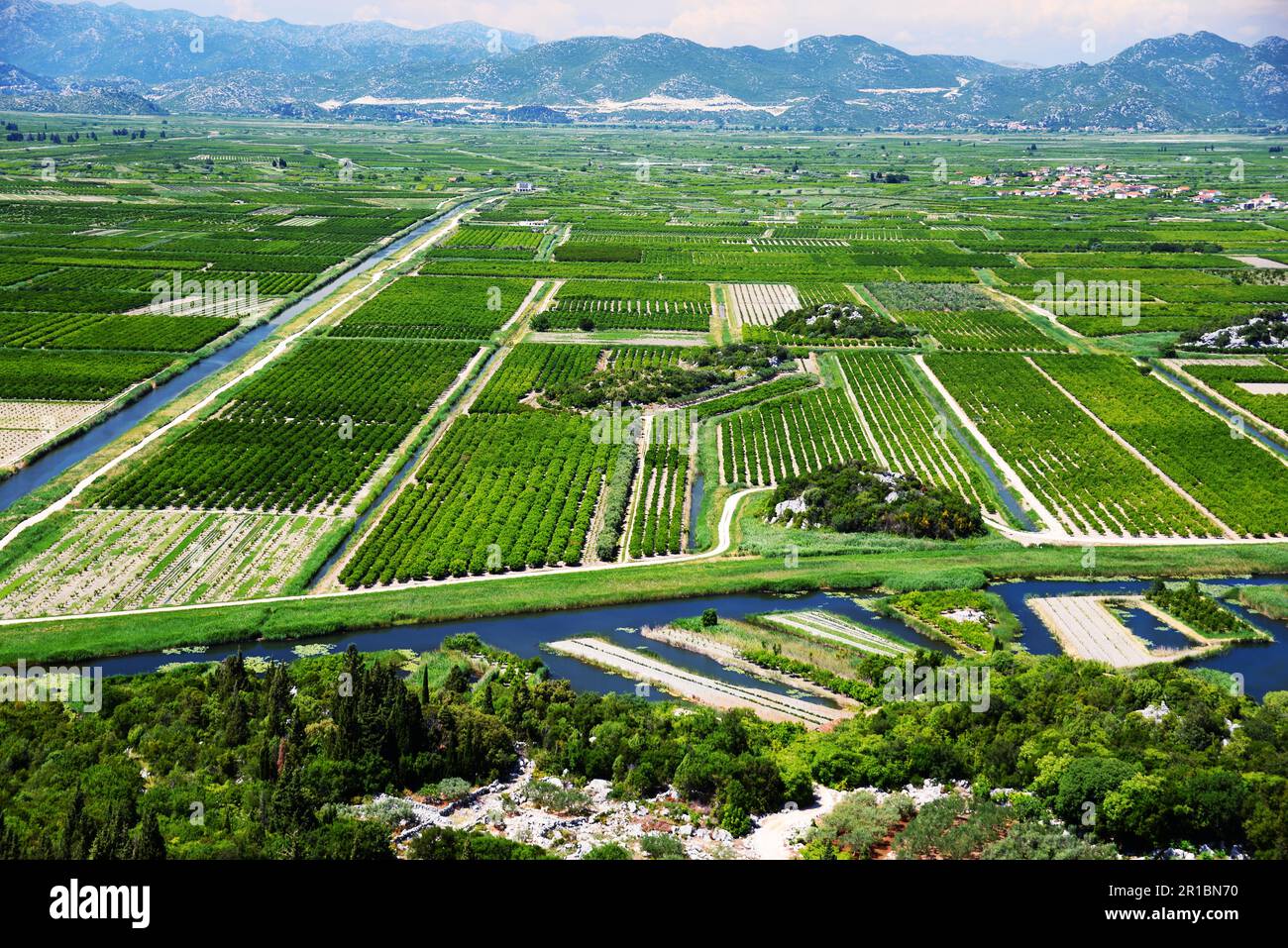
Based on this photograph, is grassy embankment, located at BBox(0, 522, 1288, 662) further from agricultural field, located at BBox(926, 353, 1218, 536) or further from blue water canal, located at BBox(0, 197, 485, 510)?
blue water canal, located at BBox(0, 197, 485, 510)

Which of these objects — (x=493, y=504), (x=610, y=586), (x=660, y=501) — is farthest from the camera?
(x=660, y=501)

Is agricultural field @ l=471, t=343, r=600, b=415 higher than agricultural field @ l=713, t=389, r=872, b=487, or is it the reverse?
agricultural field @ l=471, t=343, r=600, b=415

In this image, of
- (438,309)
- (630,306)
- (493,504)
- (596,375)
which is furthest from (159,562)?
(630,306)

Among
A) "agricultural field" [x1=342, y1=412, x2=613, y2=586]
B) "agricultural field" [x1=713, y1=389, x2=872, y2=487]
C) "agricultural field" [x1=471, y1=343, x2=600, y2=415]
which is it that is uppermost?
"agricultural field" [x1=471, y1=343, x2=600, y2=415]

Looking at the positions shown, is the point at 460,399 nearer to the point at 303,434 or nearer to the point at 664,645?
the point at 303,434

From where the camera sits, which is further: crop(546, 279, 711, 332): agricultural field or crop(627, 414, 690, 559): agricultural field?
crop(546, 279, 711, 332): agricultural field

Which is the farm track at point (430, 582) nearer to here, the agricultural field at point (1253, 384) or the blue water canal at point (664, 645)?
the blue water canal at point (664, 645)

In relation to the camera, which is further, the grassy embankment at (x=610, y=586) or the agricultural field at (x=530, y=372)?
the agricultural field at (x=530, y=372)

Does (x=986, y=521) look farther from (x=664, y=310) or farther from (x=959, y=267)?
(x=959, y=267)

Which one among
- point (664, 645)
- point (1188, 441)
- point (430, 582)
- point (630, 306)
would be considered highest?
point (630, 306)

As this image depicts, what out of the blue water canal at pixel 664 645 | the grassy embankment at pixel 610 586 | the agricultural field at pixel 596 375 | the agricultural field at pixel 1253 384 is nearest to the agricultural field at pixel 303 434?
the agricultural field at pixel 596 375

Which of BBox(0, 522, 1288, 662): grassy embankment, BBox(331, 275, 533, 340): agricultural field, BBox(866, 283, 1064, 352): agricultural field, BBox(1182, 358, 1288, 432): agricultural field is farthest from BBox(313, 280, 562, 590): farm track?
BBox(1182, 358, 1288, 432): agricultural field
